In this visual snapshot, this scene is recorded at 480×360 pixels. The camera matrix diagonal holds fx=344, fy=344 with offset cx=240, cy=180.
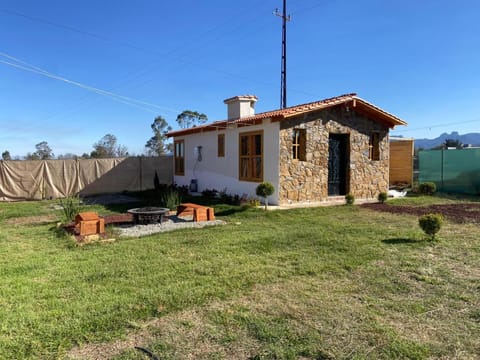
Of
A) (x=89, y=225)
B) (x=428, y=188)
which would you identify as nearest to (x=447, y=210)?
(x=428, y=188)

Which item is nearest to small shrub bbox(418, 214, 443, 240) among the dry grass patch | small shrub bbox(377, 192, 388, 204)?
small shrub bbox(377, 192, 388, 204)

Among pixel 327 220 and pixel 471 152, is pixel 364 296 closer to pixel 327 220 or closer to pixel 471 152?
pixel 327 220

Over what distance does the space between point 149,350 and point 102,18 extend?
43.7ft

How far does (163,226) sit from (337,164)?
670cm

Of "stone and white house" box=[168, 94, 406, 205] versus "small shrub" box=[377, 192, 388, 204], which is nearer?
"stone and white house" box=[168, 94, 406, 205]

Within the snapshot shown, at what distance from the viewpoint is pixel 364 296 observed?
3775 millimetres

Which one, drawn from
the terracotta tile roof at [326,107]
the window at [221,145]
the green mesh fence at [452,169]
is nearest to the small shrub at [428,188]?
the green mesh fence at [452,169]

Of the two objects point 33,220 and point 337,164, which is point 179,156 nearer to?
point 337,164

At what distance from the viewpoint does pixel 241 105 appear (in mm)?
13414

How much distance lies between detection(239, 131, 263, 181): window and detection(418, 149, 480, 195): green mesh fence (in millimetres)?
9504

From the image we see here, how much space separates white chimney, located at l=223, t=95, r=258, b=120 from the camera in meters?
13.4

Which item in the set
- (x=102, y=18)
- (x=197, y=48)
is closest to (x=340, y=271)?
(x=102, y=18)

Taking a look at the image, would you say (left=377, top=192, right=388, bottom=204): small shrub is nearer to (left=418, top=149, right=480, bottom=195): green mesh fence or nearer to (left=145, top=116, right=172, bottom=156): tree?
(left=418, top=149, right=480, bottom=195): green mesh fence

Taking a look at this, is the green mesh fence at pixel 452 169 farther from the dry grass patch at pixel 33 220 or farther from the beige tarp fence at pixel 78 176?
the dry grass patch at pixel 33 220
